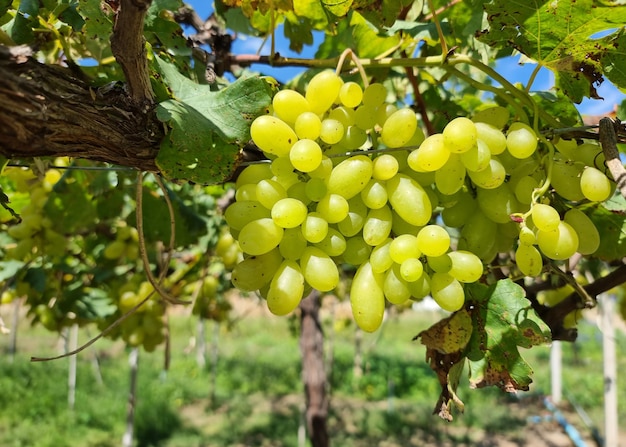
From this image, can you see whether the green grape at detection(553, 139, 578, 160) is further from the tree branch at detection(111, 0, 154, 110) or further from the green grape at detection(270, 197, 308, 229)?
the tree branch at detection(111, 0, 154, 110)

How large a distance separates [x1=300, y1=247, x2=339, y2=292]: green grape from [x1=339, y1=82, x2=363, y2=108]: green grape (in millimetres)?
214

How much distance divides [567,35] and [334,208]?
1.42ft

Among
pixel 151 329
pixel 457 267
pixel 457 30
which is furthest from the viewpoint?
pixel 151 329

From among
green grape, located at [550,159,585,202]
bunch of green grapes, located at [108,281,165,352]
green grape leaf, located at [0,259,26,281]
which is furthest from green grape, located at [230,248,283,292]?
green grape leaf, located at [0,259,26,281]

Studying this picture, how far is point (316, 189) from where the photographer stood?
73 centimetres

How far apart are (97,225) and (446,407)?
1.88 m

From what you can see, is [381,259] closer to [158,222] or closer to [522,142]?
[522,142]

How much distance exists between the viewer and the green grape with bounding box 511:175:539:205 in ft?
2.45

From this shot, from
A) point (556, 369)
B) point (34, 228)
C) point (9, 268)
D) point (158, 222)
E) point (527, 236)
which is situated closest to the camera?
point (527, 236)

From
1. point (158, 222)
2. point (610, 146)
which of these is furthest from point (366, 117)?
point (158, 222)

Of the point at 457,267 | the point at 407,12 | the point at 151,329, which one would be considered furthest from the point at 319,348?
the point at 457,267

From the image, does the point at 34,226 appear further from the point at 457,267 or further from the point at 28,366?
the point at 28,366

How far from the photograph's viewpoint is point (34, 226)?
1.83 m

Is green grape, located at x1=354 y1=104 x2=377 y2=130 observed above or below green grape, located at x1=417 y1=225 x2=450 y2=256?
above
